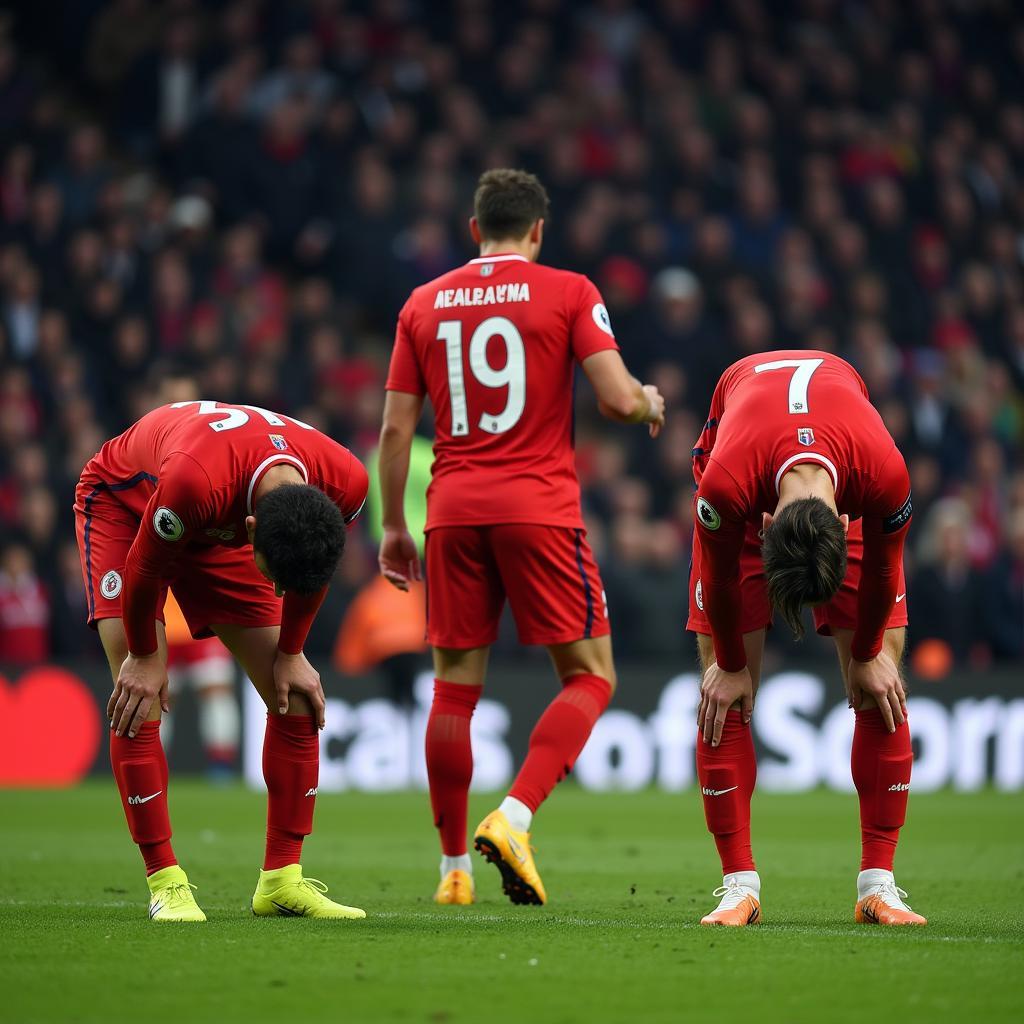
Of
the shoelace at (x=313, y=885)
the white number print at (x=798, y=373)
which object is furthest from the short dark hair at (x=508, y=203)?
the shoelace at (x=313, y=885)

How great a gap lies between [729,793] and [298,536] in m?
1.62

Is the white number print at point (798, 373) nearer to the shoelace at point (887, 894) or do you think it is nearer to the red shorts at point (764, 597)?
the red shorts at point (764, 597)

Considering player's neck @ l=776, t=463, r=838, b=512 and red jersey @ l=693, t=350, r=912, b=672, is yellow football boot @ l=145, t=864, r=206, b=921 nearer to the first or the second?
red jersey @ l=693, t=350, r=912, b=672

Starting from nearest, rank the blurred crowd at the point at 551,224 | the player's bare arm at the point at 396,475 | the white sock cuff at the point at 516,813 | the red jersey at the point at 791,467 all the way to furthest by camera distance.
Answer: the red jersey at the point at 791,467, the white sock cuff at the point at 516,813, the player's bare arm at the point at 396,475, the blurred crowd at the point at 551,224

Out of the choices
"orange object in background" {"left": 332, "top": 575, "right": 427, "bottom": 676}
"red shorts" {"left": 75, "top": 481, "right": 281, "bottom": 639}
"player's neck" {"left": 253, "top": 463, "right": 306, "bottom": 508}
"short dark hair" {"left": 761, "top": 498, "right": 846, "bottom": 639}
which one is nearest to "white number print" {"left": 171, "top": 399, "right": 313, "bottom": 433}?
"player's neck" {"left": 253, "top": 463, "right": 306, "bottom": 508}

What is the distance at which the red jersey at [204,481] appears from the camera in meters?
5.23

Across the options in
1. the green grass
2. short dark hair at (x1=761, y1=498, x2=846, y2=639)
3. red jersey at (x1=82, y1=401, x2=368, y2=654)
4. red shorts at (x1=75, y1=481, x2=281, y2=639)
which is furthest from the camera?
red shorts at (x1=75, y1=481, x2=281, y2=639)

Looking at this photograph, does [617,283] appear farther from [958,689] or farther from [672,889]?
[672,889]

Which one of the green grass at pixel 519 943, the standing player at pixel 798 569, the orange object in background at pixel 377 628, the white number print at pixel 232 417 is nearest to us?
the green grass at pixel 519 943

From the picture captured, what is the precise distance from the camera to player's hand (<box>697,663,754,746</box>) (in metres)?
5.53

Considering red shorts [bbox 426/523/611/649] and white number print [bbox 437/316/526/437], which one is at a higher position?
white number print [bbox 437/316/526/437]

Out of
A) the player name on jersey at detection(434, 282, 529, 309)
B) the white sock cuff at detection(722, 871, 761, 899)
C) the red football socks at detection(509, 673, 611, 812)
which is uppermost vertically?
the player name on jersey at detection(434, 282, 529, 309)

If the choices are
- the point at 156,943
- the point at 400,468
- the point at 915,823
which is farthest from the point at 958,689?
the point at 156,943

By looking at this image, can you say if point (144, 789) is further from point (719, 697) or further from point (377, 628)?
point (377, 628)
